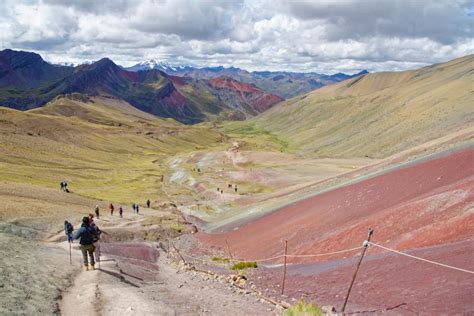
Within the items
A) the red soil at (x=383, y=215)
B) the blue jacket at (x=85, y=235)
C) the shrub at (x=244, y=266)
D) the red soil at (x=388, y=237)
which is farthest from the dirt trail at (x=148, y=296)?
the red soil at (x=383, y=215)

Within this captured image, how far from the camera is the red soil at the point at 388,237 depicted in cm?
1884

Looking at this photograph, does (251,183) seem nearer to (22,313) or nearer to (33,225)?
(33,225)

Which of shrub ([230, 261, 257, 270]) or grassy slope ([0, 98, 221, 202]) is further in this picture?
grassy slope ([0, 98, 221, 202])

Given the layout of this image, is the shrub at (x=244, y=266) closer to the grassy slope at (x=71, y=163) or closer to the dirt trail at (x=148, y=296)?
the dirt trail at (x=148, y=296)

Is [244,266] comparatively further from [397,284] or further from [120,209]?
[120,209]

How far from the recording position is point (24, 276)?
68.1ft

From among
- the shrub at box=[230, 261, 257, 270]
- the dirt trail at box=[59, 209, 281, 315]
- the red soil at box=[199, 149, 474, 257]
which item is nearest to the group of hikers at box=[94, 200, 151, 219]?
the red soil at box=[199, 149, 474, 257]

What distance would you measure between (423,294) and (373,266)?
507 cm

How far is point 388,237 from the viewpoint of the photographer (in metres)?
28.7

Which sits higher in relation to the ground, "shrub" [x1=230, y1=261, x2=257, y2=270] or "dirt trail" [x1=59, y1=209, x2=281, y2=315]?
"dirt trail" [x1=59, y1=209, x2=281, y2=315]

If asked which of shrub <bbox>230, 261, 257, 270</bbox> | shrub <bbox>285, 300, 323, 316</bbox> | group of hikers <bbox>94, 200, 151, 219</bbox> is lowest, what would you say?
group of hikers <bbox>94, 200, 151, 219</bbox>

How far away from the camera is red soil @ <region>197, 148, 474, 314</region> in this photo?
1884 centimetres

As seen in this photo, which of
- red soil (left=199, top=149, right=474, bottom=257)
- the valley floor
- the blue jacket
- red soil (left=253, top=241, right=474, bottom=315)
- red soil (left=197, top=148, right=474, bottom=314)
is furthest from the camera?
red soil (left=199, top=149, right=474, bottom=257)

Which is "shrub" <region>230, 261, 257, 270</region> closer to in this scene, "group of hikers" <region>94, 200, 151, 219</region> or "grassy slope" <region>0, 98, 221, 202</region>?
"group of hikers" <region>94, 200, 151, 219</region>
